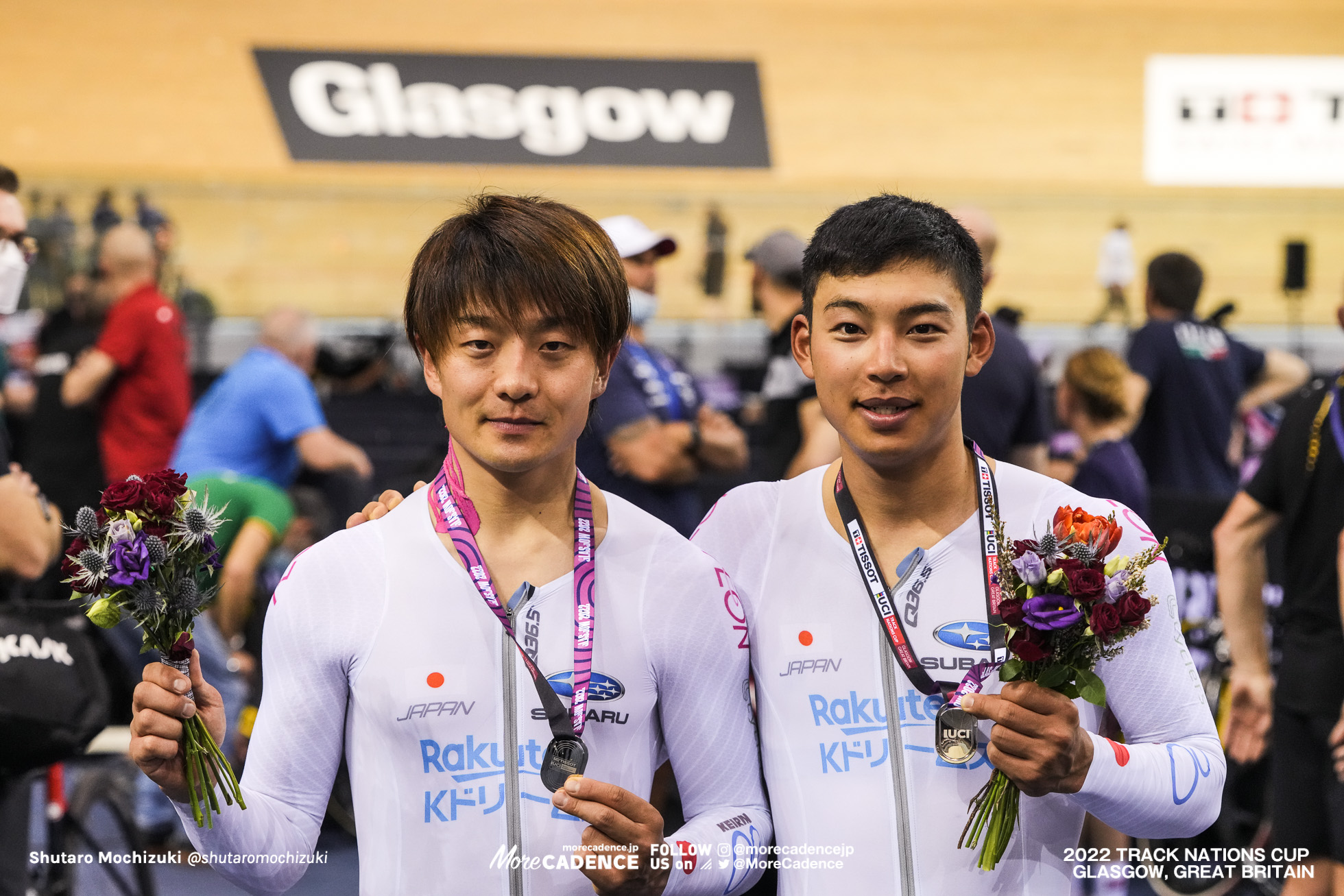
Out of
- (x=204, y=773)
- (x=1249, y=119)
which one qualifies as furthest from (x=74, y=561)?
(x=1249, y=119)

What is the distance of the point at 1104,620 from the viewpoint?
5.49ft

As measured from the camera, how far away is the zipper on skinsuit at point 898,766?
1972 mm

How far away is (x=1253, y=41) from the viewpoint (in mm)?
18844

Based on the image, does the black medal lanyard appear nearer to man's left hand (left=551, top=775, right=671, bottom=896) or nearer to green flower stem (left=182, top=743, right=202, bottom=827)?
man's left hand (left=551, top=775, right=671, bottom=896)

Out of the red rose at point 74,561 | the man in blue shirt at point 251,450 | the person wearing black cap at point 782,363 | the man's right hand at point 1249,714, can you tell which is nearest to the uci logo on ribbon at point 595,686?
the red rose at point 74,561

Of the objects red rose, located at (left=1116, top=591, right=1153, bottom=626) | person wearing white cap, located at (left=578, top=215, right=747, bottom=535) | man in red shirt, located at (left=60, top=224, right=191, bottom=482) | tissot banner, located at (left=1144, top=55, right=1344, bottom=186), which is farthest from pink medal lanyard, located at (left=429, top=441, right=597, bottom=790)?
tissot banner, located at (left=1144, top=55, right=1344, bottom=186)

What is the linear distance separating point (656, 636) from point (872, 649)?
0.35 meters

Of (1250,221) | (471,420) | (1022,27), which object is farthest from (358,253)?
(471,420)

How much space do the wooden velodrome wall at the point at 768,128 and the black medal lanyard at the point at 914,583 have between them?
13699 mm

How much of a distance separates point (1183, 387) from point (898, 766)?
440 cm

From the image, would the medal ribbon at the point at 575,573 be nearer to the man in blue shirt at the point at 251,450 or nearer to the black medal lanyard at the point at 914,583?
the black medal lanyard at the point at 914,583

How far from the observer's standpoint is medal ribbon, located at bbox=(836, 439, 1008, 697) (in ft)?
A: 6.45

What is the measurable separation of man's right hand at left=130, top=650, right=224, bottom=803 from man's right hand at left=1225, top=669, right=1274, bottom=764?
112 inches

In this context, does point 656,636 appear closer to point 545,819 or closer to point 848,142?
point 545,819
